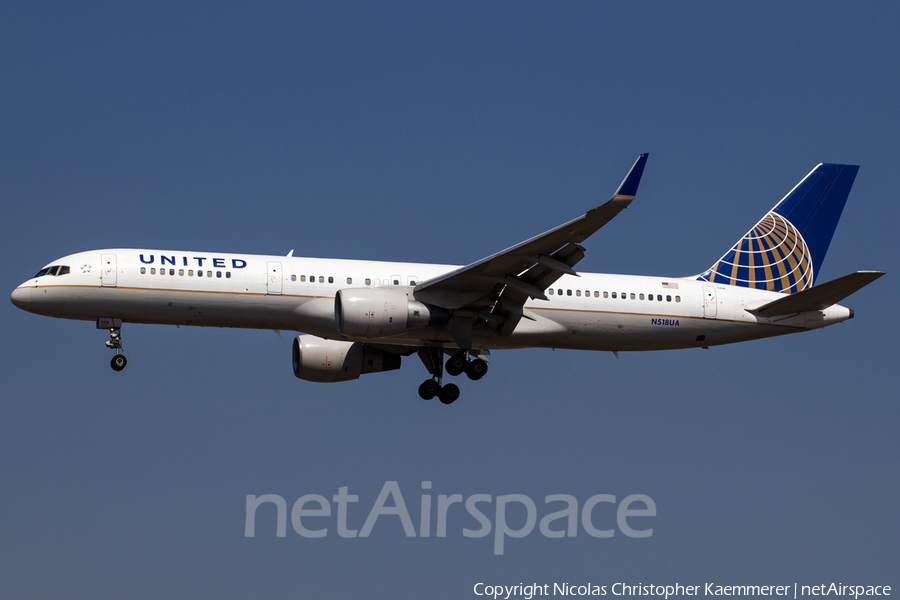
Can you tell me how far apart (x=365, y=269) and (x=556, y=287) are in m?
5.80

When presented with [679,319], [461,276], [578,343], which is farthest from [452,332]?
[679,319]

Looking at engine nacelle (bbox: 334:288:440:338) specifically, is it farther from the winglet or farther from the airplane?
the winglet

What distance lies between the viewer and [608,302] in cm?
3356

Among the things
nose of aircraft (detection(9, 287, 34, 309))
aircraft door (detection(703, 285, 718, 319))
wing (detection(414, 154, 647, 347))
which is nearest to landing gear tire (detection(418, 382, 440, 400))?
wing (detection(414, 154, 647, 347))

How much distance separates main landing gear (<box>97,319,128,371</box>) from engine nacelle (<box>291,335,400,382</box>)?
19.0 ft

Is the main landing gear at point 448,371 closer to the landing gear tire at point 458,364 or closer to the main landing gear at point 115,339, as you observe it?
the landing gear tire at point 458,364

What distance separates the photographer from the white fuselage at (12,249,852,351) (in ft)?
103

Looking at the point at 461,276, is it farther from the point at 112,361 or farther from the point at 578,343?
the point at 112,361

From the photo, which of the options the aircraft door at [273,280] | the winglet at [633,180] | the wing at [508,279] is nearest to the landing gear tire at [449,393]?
the wing at [508,279]

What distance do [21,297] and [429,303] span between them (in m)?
11.7

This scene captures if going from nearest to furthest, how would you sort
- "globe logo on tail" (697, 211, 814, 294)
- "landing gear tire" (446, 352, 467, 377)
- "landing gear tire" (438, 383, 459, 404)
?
"landing gear tire" (446, 352, 467, 377) → "landing gear tire" (438, 383, 459, 404) → "globe logo on tail" (697, 211, 814, 294)

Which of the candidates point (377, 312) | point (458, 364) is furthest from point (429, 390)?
point (377, 312)

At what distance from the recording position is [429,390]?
34.4 metres

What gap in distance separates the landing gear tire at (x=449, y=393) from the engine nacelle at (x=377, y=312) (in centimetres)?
381
